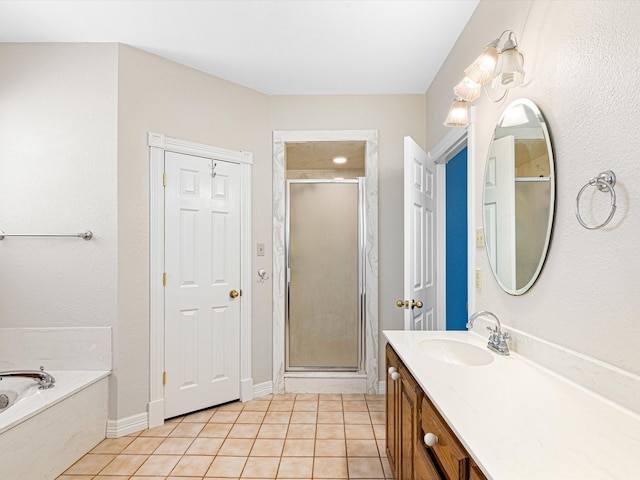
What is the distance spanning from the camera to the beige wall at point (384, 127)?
316 centimetres

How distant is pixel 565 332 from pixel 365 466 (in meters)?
1.37

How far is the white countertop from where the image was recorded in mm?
706

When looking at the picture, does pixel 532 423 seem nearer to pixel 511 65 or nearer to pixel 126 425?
pixel 511 65

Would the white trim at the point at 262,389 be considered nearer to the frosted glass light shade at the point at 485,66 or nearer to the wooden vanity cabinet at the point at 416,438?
the wooden vanity cabinet at the point at 416,438

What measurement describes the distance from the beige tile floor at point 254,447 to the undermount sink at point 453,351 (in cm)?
77

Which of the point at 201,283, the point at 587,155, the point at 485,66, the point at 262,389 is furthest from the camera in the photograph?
the point at 262,389

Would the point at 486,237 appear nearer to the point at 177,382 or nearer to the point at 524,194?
the point at 524,194

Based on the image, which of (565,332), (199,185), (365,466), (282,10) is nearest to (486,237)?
(565,332)

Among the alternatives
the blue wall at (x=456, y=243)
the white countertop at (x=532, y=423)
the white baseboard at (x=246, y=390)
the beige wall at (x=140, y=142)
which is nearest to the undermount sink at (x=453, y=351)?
the white countertop at (x=532, y=423)

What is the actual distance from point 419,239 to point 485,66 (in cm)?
119

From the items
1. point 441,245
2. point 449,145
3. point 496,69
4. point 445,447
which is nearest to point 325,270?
point 441,245

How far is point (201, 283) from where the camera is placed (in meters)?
2.77

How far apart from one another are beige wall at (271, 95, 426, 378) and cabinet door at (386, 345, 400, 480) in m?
1.31

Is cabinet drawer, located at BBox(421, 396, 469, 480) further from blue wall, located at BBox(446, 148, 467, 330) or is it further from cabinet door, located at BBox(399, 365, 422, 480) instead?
blue wall, located at BBox(446, 148, 467, 330)
